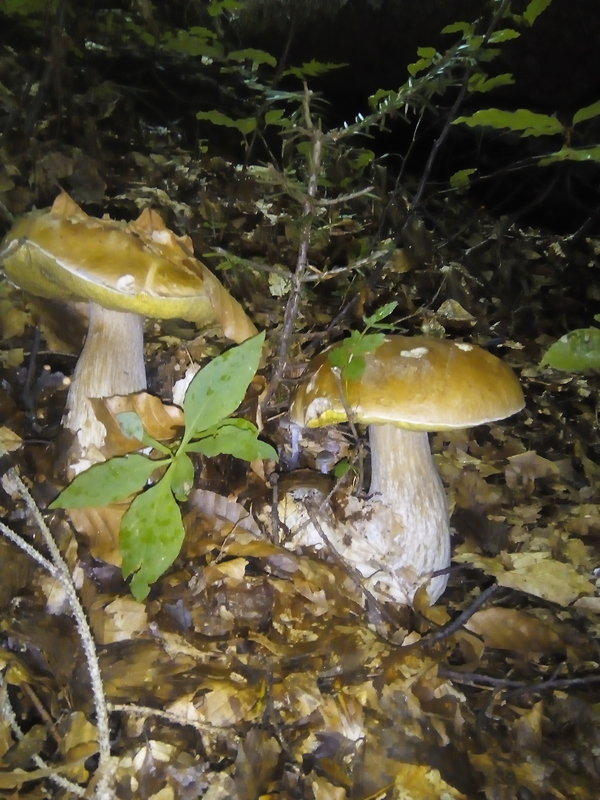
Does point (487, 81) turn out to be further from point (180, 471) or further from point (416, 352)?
point (180, 471)

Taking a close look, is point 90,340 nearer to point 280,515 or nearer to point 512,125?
point 280,515

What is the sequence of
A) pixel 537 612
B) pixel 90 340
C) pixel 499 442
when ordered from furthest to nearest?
pixel 499 442, pixel 90 340, pixel 537 612

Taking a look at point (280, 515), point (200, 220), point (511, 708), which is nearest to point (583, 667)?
point (511, 708)

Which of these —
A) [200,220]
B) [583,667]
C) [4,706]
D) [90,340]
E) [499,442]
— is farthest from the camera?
[200,220]

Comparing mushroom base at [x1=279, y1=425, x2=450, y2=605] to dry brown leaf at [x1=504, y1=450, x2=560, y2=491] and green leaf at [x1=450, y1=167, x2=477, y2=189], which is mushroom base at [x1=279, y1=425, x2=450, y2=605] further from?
green leaf at [x1=450, y1=167, x2=477, y2=189]

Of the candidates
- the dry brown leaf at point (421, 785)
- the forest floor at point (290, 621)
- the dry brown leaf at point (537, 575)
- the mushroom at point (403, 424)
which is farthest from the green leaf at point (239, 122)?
the dry brown leaf at point (421, 785)
